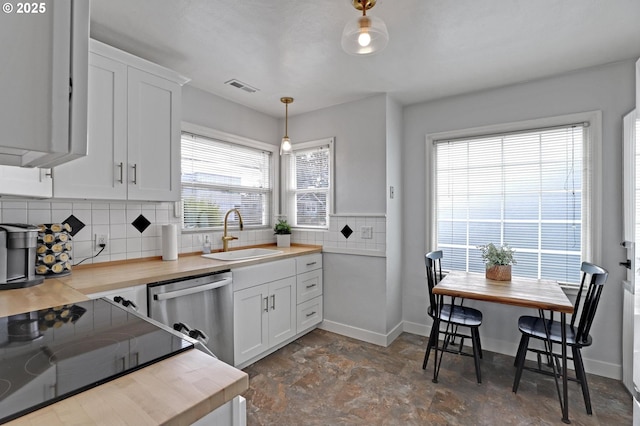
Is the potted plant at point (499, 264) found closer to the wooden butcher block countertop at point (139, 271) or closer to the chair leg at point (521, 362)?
the chair leg at point (521, 362)

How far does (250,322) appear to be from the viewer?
2.55m

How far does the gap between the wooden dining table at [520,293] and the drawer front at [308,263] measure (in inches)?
51.7

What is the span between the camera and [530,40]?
6.88 ft

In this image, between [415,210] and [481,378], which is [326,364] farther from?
[415,210]

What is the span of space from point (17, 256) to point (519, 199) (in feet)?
12.0

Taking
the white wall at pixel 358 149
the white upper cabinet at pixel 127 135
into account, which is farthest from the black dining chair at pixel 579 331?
the white upper cabinet at pixel 127 135

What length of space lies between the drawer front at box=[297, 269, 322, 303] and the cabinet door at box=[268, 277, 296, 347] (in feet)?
0.33

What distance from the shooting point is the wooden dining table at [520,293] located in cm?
196

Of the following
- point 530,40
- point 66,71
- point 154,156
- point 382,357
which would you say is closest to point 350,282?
point 382,357

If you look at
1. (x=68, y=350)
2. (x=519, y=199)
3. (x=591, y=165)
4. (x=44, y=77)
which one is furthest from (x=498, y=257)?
(x=44, y=77)

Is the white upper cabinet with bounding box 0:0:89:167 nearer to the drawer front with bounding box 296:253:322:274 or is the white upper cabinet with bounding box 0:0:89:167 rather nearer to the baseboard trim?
the drawer front with bounding box 296:253:322:274

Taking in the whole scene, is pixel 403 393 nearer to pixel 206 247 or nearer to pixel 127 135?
pixel 206 247

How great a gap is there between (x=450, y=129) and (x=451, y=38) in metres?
1.21

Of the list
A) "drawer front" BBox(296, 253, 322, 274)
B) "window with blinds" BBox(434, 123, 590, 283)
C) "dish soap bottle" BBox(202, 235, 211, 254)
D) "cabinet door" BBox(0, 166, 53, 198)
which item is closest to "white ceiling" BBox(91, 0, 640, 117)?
"window with blinds" BBox(434, 123, 590, 283)
